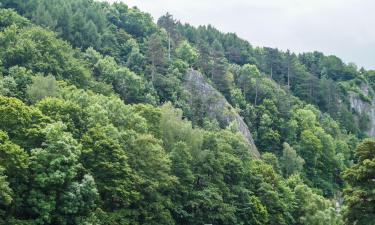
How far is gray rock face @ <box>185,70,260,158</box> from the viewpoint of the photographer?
10925 centimetres

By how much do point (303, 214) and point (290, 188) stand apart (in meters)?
6.93

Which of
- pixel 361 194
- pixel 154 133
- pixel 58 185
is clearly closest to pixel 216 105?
pixel 154 133

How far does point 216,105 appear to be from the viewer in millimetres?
111500

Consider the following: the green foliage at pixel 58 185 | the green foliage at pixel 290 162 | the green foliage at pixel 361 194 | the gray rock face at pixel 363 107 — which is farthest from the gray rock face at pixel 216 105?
the gray rock face at pixel 363 107

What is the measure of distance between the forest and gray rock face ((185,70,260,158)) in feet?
1.46

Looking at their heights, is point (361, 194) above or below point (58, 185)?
above

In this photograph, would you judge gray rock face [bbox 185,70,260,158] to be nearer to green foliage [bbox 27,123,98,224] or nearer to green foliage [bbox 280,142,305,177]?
green foliage [bbox 280,142,305,177]

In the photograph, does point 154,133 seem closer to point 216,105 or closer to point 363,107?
point 216,105

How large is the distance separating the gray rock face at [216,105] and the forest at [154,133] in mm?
445

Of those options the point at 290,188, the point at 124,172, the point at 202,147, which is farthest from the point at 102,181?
the point at 290,188

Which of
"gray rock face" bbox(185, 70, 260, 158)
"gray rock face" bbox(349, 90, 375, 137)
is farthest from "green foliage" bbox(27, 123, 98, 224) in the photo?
"gray rock face" bbox(349, 90, 375, 137)

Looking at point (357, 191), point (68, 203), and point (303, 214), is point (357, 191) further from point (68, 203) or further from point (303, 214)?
point (303, 214)

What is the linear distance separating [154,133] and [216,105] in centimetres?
4124

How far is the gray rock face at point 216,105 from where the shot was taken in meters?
109
